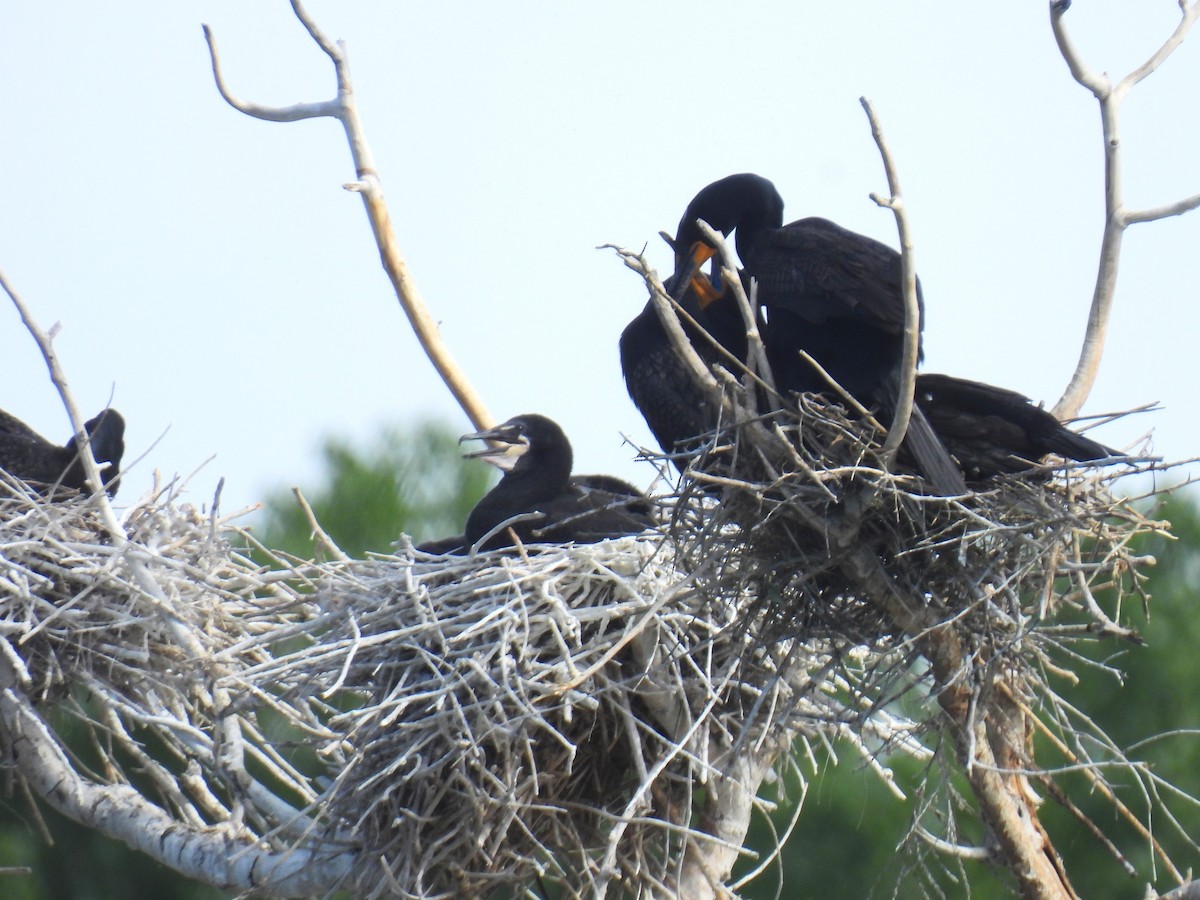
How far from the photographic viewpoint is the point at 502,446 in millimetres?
4914

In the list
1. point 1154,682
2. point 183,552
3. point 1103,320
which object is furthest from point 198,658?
point 1154,682

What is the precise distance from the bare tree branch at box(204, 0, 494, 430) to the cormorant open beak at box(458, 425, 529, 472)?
34 centimetres

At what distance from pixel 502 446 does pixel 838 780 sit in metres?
5.87

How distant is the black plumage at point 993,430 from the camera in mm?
2922

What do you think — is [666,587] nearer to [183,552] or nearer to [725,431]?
[725,431]

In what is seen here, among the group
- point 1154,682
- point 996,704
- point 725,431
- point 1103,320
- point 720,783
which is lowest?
point 1154,682

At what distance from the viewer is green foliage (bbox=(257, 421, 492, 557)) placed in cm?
1217

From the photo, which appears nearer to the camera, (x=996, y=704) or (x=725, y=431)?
(x=725, y=431)

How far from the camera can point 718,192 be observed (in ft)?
13.0

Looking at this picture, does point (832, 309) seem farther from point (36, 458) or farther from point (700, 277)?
point (36, 458)

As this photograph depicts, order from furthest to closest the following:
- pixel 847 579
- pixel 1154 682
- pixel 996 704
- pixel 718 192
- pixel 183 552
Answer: pixel 1154 682
pixel 183 552
pixel 718 192
pixel 996 704
pixel 847 579

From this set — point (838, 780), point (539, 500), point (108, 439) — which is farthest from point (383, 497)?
point (539, 500)

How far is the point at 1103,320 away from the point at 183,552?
115 inches

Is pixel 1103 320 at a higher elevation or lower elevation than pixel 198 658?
higher
